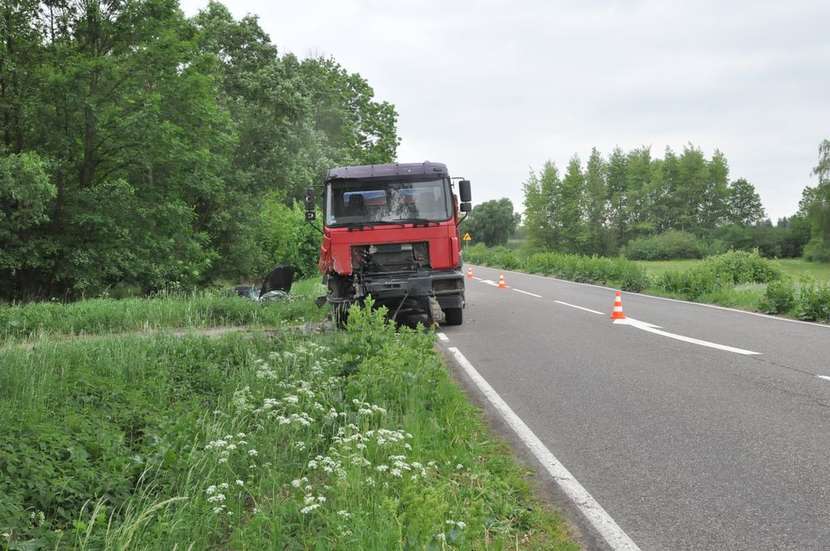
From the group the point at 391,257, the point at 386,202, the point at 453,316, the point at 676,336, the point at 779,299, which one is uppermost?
the point at 386,202

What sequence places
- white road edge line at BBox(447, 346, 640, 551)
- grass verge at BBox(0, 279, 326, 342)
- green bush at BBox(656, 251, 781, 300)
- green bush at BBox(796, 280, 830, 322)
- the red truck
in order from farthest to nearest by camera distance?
1. green bush at BBox(656, 251, 781, 300)
2. green bush at BBox(796, 280, 830, 322)
3. the red truck
4. grass verge at BBox(0, 279, 326, 342)
5. white road edge line at BBox(447, 346, 640, 551)

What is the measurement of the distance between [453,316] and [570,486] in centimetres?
896

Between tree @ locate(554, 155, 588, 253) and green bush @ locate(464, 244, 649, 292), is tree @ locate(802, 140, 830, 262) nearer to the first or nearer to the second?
tree @ locate(554, 155, 588, 253)

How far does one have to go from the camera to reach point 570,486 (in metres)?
4.32

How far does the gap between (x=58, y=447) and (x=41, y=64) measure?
19.9 metres

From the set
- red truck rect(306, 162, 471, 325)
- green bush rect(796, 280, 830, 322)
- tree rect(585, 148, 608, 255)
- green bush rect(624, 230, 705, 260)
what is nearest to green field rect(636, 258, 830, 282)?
green bush rect(796, 280, 830, 322)

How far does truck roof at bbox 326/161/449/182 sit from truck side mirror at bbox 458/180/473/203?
1.23 feet

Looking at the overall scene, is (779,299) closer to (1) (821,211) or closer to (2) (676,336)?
(2) (676,336)

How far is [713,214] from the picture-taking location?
88375mm

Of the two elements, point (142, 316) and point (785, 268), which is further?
point (785, 268)

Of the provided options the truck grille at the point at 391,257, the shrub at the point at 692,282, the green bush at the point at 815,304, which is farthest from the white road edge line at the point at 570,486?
the shrub at the point at 692,282

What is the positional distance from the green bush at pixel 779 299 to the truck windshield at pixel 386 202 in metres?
7.71

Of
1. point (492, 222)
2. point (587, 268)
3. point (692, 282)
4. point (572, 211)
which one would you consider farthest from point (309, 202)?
point (492, 222)

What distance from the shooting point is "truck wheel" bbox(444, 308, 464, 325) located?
13.1m
